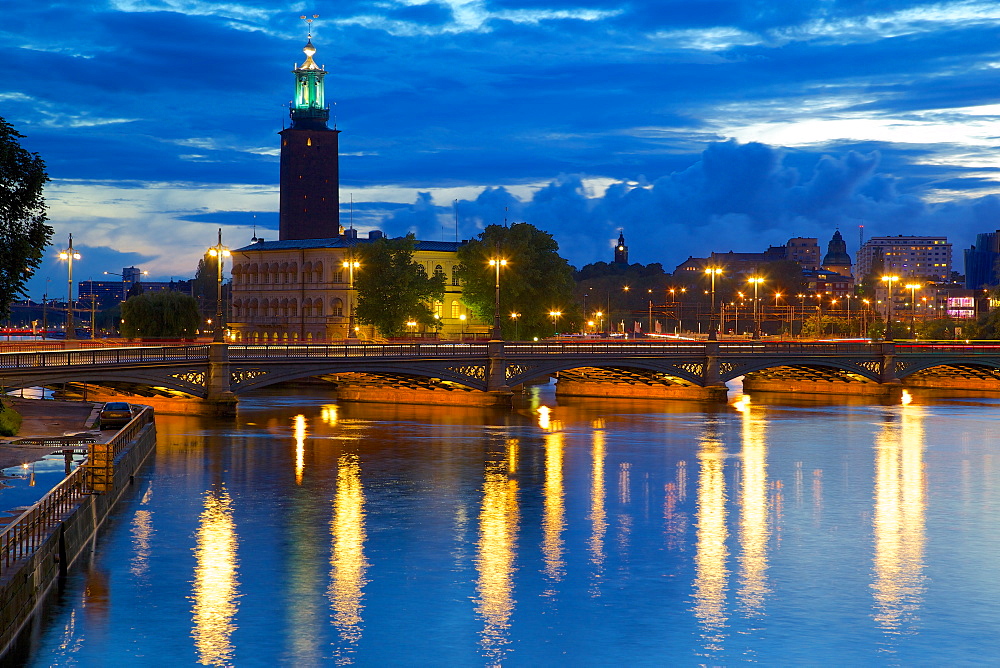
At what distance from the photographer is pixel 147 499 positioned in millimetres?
45188

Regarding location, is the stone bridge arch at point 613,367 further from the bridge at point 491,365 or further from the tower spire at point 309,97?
the tower spire at point 309,97

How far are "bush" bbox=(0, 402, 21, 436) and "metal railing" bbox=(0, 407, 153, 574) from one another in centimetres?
906

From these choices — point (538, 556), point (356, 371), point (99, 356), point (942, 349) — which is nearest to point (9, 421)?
point (99, 356)

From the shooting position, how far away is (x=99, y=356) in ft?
213

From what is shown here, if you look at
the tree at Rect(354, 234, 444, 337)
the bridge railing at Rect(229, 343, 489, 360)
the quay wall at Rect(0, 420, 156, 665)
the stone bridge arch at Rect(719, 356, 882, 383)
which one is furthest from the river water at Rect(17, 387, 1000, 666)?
the tree at Rect(354, 234, 444, 337)

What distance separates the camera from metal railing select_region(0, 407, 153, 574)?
2444cm

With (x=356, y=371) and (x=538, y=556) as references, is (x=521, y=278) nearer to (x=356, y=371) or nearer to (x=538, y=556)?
(x=356, y=371)

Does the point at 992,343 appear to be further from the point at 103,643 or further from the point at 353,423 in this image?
the point at 103,643

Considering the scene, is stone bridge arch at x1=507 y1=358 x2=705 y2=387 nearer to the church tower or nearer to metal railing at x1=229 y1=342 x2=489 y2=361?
metal railing at x1=229 y1=342 x2=489 y2=361

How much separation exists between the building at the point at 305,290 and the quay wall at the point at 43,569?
11146 centimetres

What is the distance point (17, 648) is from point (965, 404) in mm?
88186

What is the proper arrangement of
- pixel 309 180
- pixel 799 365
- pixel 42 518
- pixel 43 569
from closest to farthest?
pixel 43 569 → pixel 42 518 → pixel 799 365 → pixel 309 180

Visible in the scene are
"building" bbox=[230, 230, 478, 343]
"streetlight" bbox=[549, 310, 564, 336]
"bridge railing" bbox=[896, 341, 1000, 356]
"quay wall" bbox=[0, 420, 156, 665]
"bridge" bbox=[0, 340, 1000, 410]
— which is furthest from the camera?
"building" bbox=[230, 230, 478, 343]

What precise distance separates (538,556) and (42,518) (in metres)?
14.2
